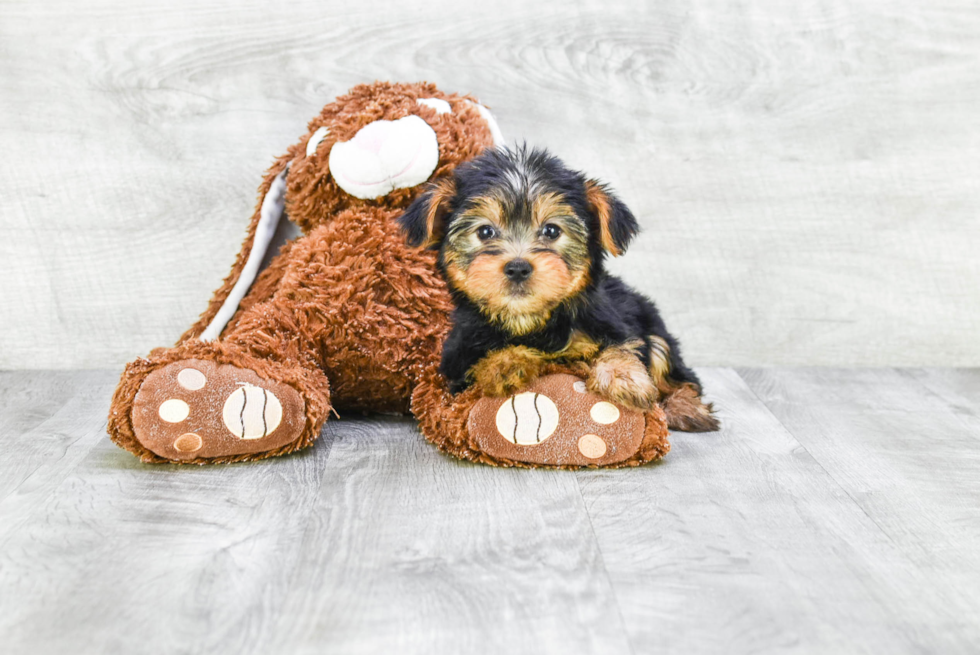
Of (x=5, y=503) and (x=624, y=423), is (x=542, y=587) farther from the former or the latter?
(x=5, y=503)

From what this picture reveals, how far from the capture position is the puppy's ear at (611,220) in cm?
190

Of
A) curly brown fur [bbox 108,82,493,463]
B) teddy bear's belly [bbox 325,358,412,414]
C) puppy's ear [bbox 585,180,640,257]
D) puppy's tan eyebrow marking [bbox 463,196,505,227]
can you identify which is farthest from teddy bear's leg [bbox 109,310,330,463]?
puppy's ear [bbox 585,180,640,257]

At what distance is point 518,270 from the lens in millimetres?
1791

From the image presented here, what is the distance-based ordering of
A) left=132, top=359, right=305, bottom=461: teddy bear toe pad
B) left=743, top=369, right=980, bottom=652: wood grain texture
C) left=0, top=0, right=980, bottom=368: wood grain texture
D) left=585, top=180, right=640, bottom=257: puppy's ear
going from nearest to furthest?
left=743, top=369, right=980, bottom=652: wood grain texture < left=585, top=180, right=640, bottom=257: puppy's ear < left=132, top=359, right=305, bottom=461: teddy bear toe pad < left=0, top=0, right=980, bottom=368: wood grain texture

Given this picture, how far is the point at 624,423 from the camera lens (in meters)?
2.01

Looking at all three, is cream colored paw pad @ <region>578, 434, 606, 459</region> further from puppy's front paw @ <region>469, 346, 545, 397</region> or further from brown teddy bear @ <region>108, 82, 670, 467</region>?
puppy's front paw @ <region>469, 346, 545, 397</region>

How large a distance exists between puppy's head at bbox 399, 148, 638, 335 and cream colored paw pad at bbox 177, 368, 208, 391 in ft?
1.85

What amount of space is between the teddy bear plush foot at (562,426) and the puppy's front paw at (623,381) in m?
0.02

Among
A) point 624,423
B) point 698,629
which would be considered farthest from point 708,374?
point 698,629

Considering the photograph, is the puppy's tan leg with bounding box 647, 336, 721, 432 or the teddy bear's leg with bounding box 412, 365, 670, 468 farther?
the puppy's tan leg with bounding box 647, 336, 721, 432

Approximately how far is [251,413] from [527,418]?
0.61 meters

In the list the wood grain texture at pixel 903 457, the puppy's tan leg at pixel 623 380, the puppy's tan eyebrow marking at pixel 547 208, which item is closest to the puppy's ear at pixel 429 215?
the puppy's tan eyebrow marking at pixel 547 208

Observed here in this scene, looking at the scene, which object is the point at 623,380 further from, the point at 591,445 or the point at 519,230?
the point at 519,230

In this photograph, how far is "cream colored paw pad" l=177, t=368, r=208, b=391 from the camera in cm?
201
